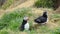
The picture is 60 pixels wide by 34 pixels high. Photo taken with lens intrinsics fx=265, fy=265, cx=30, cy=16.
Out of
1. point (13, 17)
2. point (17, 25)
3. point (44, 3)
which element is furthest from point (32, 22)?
point (44, 3)

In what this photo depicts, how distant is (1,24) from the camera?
12414mm

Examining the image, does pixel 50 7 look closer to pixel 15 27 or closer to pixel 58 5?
pixel 58 5

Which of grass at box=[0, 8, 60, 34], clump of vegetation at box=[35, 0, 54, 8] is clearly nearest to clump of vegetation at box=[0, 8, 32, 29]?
grass at box=[0, 8, 60, 34]

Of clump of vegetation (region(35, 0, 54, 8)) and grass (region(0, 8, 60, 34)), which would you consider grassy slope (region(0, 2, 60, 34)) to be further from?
clump of vegetation (region(35, 0, 54, 8))

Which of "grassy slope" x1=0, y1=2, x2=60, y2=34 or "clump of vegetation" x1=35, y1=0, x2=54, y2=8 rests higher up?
"clump of vegetation" x1=35, y1=0, x2=54, y2=8

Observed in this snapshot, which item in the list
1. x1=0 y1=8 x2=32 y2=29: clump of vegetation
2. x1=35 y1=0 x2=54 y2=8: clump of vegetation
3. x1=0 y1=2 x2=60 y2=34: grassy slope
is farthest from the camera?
x1=35 y1=0 x2=54 y2=8: clump of vegetation

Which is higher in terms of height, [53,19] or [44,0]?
[44,0]

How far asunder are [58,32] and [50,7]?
5.44 m

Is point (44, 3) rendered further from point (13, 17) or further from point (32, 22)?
point (32, 22)

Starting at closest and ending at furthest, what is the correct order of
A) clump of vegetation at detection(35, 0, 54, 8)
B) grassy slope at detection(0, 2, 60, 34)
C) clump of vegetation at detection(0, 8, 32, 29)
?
grassy slope at detection(0, 2, 60, 34)
clump of vegetation at detection(0, 8, 32, 29)
clump of vegetation at detection(35, 0, 54, 8)

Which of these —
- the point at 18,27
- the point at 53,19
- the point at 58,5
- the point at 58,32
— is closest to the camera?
the point at 58,32

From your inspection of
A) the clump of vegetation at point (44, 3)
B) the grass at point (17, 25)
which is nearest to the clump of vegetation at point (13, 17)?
the grass at point (17, 25)

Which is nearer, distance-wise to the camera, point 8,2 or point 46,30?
point 46,30

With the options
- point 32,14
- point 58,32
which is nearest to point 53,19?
Answer: point 32,14
